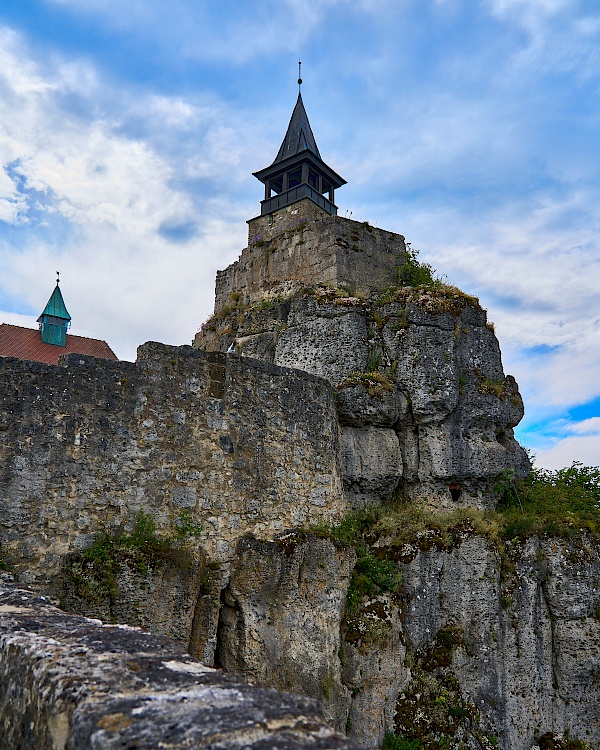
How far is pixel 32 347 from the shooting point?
2153 centimetres

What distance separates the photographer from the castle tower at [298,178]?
65.4 feet

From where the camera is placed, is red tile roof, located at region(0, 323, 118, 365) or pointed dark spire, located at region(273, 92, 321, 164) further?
pointed dark spire, located at region(273, 92, 321, 164)

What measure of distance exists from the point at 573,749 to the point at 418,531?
5.38 metres

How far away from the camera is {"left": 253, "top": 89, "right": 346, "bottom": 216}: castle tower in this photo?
65.4 ft

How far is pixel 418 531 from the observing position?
12641mm

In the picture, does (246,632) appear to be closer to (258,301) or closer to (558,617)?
(558,617)

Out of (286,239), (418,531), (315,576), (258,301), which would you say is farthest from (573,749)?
(286,239)

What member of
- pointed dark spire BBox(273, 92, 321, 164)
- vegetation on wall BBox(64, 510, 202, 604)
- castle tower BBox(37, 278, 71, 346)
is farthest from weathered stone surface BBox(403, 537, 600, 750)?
castle tower BBox(37, 278, 71, 346)

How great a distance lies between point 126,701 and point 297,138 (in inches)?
899

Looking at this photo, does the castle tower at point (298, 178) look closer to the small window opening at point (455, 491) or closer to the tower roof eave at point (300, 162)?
the tower roof eave at point (300, 162)

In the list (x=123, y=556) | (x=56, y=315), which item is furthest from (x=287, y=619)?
(x=56, y=315)

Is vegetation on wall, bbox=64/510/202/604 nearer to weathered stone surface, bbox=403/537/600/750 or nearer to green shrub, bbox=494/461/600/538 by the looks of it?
weathered stone surface, bbox=403/537/600/750

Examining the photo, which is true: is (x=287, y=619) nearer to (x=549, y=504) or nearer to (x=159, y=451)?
(x=159, y=451)

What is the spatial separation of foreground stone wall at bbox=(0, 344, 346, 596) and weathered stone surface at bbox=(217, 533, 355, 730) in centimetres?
47
